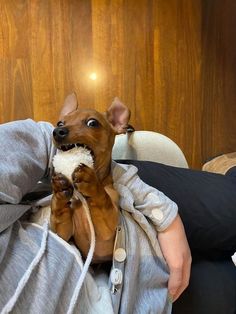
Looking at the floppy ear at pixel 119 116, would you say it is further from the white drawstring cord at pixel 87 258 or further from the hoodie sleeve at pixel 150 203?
the white drawstring cord at pixel 87 258

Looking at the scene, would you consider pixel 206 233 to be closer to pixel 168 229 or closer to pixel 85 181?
pixel 168 229

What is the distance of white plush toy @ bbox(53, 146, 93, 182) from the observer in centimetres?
69

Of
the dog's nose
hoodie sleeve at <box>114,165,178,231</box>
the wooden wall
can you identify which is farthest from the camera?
the wooden wall

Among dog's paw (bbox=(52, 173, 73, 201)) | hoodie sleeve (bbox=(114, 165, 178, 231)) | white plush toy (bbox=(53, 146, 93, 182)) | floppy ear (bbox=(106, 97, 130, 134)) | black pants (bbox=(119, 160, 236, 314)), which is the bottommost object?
black pants (bbox=(119, 160, 236, 314))

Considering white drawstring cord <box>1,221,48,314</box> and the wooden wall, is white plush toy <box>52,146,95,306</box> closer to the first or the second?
white drawstring cord <box>1,221,48,314</box>

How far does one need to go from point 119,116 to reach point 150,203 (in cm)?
22

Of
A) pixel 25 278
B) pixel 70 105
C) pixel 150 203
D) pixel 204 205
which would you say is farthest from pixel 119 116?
pixel 25 278

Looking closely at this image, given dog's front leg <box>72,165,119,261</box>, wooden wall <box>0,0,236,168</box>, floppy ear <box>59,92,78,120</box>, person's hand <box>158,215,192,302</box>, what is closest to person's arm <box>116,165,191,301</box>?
person's hand <box>158,215,192,302</box>

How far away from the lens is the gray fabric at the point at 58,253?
0.67 meters

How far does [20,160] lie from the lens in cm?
77

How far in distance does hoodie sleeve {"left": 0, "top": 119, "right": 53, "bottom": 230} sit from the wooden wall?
2.37 ft

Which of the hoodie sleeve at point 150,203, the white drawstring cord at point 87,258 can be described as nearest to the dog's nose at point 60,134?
the white drawstring cord at point 87,258

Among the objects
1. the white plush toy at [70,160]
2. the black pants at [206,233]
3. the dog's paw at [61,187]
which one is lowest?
the black pants at [206,233]

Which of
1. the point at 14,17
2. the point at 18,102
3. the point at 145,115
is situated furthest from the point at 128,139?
the point at 14,17
